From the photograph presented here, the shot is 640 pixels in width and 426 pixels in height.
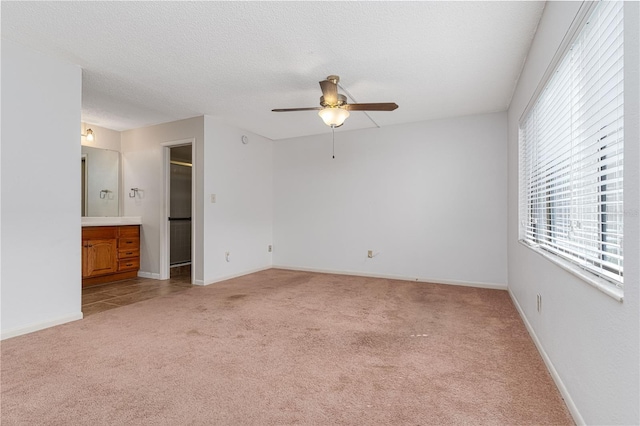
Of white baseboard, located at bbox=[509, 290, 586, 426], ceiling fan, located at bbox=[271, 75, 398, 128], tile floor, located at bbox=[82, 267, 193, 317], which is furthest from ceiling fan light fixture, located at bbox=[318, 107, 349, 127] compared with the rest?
tile floor, located at bbox=[82, 267, 193, 317]

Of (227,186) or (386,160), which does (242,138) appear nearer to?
(227,186)

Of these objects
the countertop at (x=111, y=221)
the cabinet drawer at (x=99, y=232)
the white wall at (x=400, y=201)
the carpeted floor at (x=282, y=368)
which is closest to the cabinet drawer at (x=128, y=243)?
the cabinet drawer at (x=99, y=232)

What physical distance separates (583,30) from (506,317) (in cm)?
244

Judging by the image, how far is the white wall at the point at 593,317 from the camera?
1.06 metres

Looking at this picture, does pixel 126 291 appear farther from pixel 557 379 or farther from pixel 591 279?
pixel 591 279

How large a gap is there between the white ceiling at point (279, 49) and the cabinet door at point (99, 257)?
182 centimetres

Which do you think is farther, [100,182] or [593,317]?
[100,182]

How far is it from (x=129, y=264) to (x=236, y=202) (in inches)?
73.4

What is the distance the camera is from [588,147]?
1.58 metres

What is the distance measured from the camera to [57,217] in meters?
2.85

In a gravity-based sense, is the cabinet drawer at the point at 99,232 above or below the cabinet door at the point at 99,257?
above

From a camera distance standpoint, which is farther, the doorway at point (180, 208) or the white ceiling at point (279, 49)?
the doorway at point (180, 208)

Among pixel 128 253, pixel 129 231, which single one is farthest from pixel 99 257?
pixel 129 231

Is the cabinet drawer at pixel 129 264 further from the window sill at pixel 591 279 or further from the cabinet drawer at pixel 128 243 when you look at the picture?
the window sill at pixel 591 279
